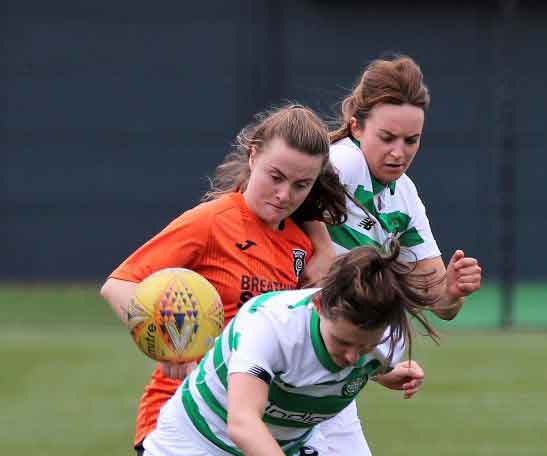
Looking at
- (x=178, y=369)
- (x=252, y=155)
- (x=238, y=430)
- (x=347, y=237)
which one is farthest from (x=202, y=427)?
(x=347, y=237)

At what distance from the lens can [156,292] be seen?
389 centimetres

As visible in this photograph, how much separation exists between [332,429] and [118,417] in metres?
4.06

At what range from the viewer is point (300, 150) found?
4125 millimetres

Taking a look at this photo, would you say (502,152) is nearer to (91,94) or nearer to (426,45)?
(426,45)

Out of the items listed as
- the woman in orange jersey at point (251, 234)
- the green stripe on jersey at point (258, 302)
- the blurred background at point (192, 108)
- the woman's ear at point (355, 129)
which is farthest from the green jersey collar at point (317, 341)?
the blurred background at point (192, 108)

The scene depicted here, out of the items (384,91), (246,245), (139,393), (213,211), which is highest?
(384,91)

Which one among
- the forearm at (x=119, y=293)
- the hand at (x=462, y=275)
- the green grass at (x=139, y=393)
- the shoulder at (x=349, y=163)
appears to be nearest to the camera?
the forearm at (x=119, y=293)

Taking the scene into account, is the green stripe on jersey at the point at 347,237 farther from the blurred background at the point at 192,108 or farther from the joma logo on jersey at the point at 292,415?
the blurred background at the point at 192,108

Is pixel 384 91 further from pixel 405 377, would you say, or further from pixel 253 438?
pixel 253 438

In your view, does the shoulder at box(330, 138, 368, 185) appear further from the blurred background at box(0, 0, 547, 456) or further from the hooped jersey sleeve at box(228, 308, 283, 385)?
the blurred background at box(0, 0, 547, 456)

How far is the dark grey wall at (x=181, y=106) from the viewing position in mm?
14523

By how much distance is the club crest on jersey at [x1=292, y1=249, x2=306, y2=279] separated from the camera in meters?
4.38

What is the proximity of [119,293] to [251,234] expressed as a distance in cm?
47

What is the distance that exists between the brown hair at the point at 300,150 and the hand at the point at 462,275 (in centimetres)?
48
